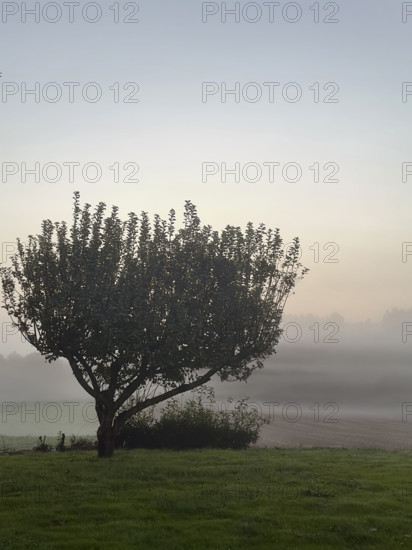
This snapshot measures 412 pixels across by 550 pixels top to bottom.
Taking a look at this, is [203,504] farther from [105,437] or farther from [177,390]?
[177,390]

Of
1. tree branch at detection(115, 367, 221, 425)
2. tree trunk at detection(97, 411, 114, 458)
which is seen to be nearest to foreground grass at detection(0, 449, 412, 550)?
tree trunk at detection(97, 411, 114, 458)

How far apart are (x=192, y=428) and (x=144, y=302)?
709 inches

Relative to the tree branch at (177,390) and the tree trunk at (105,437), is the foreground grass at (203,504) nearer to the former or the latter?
the tree trunk at (105,437)

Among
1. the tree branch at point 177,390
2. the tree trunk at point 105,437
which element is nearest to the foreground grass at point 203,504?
the tree trunk at point 105,437

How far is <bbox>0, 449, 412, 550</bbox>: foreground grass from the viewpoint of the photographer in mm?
23891

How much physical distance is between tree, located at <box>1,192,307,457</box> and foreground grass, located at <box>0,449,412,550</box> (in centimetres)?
720

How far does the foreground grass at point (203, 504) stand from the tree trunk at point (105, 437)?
10.5 feet

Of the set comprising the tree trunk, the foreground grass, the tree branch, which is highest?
the tree branch

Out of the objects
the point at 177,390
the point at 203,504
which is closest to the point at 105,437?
the point at 177,390

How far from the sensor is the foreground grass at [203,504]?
23.9 metres

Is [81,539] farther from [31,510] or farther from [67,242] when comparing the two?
[67,242]

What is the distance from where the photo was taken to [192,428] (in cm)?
5791

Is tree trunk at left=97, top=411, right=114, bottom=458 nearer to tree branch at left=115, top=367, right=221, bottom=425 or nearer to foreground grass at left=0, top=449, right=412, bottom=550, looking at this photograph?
tree branch at left=115, top=367, right=221, bottom=425

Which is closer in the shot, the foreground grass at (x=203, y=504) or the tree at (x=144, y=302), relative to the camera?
the foreground grass at (x=203, y=504)
